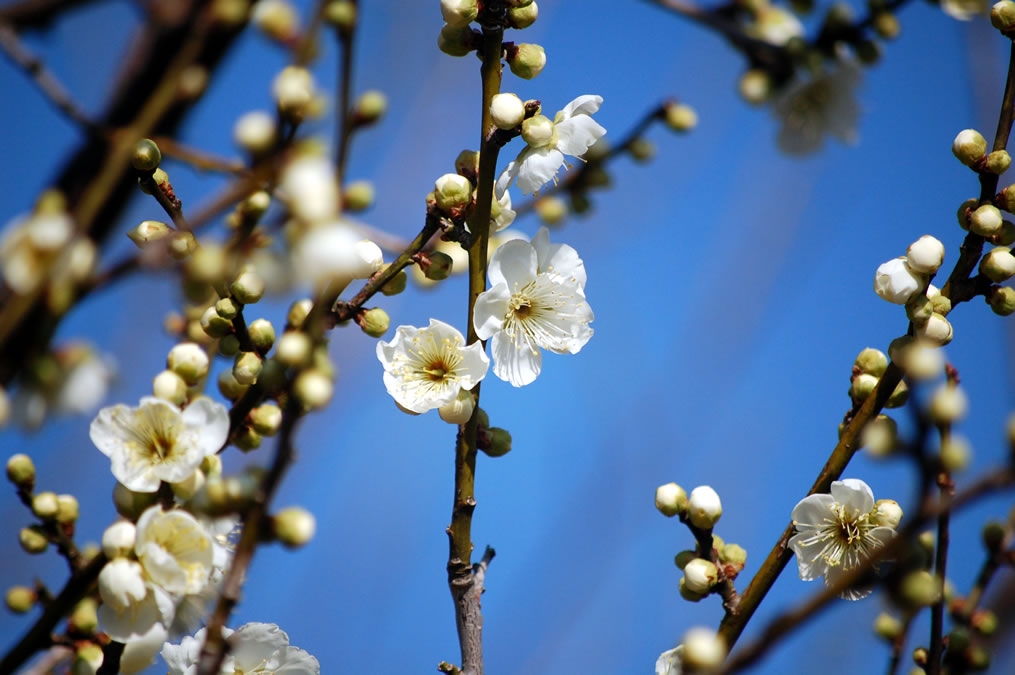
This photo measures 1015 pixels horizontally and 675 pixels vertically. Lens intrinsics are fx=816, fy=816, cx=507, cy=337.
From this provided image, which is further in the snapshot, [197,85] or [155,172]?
[155,172]

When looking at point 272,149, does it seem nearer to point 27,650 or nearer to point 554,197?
point 27,650

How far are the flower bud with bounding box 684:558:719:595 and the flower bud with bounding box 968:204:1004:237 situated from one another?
0.59 meters

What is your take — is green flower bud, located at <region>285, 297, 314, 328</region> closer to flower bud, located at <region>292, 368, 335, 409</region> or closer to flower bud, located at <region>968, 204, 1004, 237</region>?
flower bud, located at <region>292, 368, 335, 409</region>

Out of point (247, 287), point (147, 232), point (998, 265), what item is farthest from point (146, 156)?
point (998, 265)

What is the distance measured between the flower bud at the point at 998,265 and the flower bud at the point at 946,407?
1.75 ft

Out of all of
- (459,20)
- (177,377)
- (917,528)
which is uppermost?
(459,20)

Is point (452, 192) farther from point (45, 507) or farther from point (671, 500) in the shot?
point (45, 507)

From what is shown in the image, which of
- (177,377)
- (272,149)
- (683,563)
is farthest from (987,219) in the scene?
(177,377)

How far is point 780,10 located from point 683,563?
1.15 meters

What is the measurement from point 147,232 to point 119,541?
46cm

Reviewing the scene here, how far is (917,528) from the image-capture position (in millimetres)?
612

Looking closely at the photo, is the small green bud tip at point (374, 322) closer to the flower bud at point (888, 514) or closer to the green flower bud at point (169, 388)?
the green flower bud at point (169, 388)

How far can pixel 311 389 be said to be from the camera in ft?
2.39

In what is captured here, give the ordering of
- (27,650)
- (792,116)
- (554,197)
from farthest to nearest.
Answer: (554,197), (792,116), (27,650)
